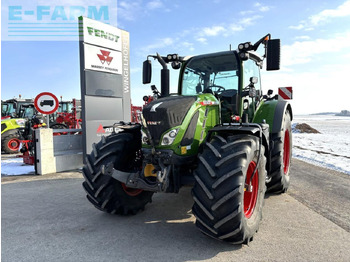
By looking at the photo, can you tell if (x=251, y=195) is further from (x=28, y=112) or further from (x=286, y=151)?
(x=28, y=112)

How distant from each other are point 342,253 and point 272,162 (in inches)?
74.6

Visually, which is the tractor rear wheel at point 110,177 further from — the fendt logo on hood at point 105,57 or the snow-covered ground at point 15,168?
the fendt logo on hood at point 105,57

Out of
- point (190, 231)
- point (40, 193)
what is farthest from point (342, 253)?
point (40, 193)

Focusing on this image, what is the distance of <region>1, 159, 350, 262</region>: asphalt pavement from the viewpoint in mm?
2777

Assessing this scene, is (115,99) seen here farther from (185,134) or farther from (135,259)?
(135,259)

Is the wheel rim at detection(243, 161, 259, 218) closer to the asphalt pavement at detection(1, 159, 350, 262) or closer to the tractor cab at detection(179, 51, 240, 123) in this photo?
the asphalt pavement at detection(1, 159, 350, 262)

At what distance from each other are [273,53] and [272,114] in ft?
4.49

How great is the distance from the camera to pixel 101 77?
25.6 ft

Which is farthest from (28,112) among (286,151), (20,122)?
(286,151)

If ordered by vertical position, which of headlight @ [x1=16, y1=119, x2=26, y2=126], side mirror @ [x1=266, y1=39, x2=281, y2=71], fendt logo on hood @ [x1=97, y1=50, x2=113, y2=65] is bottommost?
headlight @ [x1=16, y1=119, x2=26, y2=126]

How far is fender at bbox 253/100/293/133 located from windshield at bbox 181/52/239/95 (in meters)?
0.92

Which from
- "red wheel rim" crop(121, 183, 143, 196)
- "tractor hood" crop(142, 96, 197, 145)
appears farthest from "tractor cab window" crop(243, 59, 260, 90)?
"red wheel rim" crop(121, 183, 143, 196)

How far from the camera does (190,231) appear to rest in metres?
3.32

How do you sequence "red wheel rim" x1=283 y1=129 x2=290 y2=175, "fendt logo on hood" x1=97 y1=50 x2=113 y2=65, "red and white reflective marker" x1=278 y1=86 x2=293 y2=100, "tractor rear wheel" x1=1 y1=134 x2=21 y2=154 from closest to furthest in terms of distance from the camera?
"red wheel rim" x1=283 y1=129 x2=290 y2=175, "red and white reflective marker" x1=278 y1=86 x2=293 y2=100, "fendt logo on hood" x1=97 y1=50 x2=113 y2=65, "tractor rear wheel" x1=1 y1=134 x2=21 y2=154
